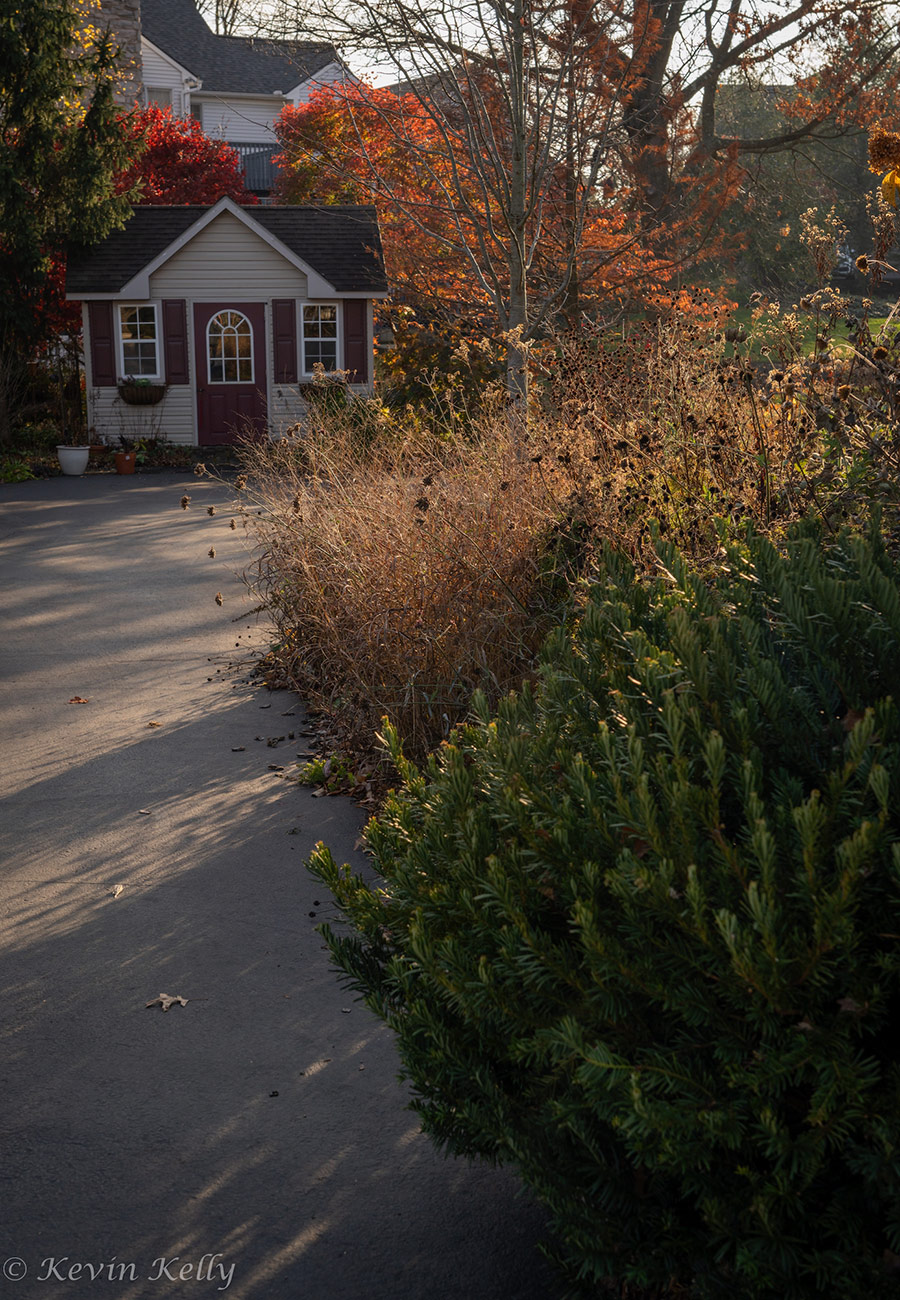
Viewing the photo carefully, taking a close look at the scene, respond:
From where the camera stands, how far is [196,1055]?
3764 mm

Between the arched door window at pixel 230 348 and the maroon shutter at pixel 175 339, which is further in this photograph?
Result: the arched door window at pixel 230 348

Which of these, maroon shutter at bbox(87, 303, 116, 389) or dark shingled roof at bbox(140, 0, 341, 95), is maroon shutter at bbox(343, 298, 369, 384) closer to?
maroon shutter at bbox(87, 303, 116, 389)

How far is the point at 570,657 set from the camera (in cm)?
298

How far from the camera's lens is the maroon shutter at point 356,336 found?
24.1m

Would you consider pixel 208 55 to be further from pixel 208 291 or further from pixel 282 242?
pixel 208 291

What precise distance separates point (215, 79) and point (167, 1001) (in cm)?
4815

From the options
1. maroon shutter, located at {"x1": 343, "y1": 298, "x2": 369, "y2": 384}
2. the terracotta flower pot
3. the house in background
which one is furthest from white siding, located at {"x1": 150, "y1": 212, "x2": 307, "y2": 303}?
the house in background

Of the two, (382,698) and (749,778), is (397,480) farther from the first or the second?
(749,778)

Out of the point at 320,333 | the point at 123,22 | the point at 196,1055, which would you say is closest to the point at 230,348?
the point at 320,333

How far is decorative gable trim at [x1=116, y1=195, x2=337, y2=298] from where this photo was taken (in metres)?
23.0

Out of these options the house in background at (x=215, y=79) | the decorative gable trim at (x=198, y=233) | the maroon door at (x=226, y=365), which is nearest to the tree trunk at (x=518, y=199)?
the decorative gable trim at (x=198, y=233)

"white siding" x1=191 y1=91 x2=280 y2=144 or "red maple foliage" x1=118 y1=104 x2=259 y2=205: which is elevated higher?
"white siding" x1=191 y1=91 x2=280 y2=144

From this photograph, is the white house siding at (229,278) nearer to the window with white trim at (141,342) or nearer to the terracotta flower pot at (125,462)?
the window with white trim at (141,342)

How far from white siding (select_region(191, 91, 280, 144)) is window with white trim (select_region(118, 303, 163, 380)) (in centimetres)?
2627
